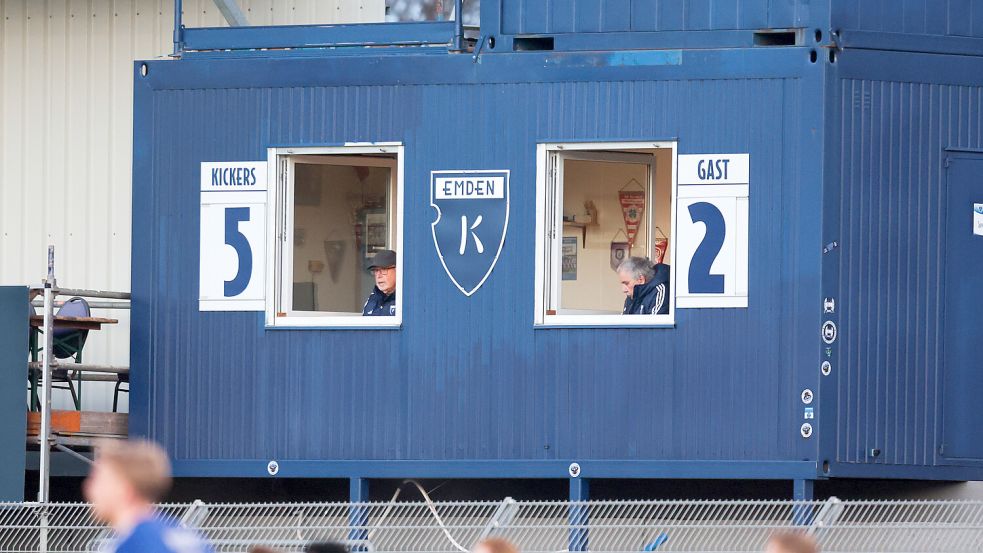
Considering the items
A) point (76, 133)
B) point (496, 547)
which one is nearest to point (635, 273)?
point (496, 547)

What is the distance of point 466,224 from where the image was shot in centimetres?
1175

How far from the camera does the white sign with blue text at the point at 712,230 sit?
37.2 ft

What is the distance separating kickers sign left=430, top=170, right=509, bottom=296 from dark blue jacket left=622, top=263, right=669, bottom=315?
1050 millimetres

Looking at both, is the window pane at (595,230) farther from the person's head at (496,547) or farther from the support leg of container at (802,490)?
the person's head at (496,547)

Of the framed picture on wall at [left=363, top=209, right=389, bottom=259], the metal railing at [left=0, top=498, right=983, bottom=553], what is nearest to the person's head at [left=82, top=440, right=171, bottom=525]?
the metal railing at [left=0, top=498, right=983, bottom=553]

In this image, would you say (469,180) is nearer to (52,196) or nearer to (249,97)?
(249,97)

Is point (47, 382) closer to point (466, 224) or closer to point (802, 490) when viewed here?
point (466, 224)

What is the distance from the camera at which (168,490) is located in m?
12.8

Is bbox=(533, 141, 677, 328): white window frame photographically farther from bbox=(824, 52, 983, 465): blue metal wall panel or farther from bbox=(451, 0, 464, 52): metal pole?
bbox=(824, 52, 983, 465): blue metal wall panel

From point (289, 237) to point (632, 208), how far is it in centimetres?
276

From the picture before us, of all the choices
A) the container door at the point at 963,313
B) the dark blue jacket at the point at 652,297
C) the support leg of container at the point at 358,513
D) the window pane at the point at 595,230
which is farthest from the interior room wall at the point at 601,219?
the container door at the point at 963,313

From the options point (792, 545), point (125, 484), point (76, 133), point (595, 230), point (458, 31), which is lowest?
point (792, 545)

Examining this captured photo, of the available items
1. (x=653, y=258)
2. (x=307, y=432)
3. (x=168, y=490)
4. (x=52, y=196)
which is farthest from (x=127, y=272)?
(x=653, y=258)

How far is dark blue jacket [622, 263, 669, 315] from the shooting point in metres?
11.6
